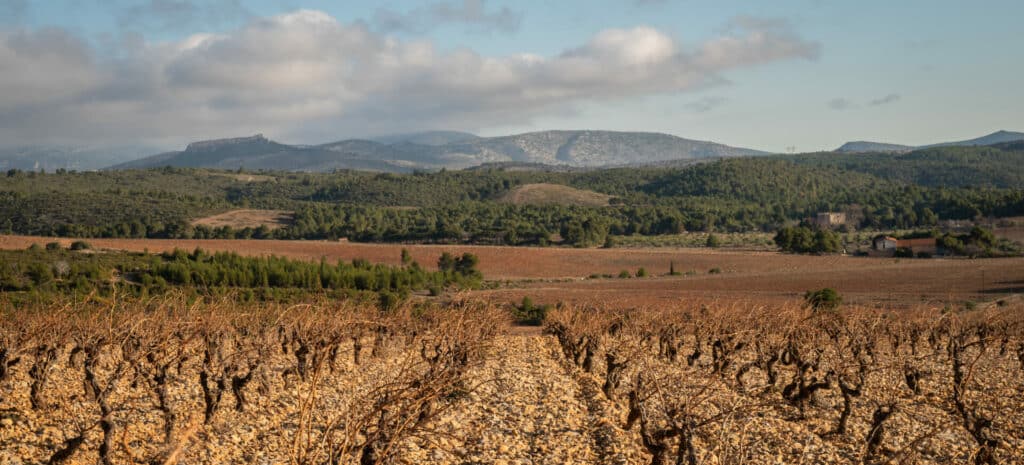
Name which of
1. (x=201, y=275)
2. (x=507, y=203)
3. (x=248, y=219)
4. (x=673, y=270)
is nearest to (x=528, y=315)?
(x=201, y=275)

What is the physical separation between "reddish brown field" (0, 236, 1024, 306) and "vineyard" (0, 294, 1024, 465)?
15503 millimetres

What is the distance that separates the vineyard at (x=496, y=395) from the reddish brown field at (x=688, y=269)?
15503mm

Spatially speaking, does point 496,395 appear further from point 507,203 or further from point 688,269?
point 507,203

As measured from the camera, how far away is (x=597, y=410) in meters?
15.6

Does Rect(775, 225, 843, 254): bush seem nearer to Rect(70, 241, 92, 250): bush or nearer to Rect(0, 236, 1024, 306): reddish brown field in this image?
Rect(0, 236, 1024, 306): reddish brown field

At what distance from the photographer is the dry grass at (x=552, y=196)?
129 m

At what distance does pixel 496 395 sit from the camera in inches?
658

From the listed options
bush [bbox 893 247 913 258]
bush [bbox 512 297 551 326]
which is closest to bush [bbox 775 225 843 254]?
bush [bbox 893 247 913 258]

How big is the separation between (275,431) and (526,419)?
4.27m

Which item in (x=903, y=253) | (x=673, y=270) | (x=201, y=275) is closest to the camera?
(x=201, y=275)

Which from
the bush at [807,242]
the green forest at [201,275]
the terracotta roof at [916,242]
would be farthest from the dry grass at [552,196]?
the green forest at [201,275]

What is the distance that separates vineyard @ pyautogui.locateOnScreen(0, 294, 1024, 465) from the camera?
10.7m

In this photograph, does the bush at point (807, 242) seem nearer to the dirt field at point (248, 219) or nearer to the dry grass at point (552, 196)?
the dirt field at point (248, 219)

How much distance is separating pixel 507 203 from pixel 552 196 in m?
9.19
